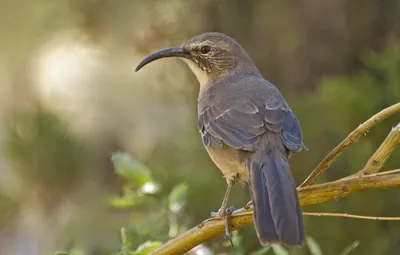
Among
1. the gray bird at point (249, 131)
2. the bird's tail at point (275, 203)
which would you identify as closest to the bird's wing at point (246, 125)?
the gray bird at point (249, 131)

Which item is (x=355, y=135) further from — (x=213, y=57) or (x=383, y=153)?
(x=213, y=57)

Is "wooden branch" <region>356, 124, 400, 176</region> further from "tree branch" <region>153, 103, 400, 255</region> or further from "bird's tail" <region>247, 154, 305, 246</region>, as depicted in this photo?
"bird's tail" <region>247, 154, 305, 246</region>

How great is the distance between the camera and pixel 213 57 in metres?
3.41

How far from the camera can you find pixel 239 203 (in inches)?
171

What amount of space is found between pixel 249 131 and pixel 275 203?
1.70 feet

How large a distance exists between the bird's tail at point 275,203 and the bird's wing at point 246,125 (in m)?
0.11

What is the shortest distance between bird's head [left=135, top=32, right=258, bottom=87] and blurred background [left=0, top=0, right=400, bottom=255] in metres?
0.73

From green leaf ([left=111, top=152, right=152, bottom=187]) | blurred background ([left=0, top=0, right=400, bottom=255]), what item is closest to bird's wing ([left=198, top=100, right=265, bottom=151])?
green leaf ([left=111, top=152, right=152, bottom=187])

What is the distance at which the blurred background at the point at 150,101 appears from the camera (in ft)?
13.3

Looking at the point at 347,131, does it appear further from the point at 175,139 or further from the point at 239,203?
the point at 175,139

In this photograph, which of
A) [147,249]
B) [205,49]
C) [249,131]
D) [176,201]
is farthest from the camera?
[205,49]

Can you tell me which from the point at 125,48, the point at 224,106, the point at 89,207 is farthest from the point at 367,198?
the point at 125,48

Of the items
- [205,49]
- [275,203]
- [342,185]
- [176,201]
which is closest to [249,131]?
[176,201]

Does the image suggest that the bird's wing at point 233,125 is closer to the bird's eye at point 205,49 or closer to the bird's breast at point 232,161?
the bird's breast at point 232,161
